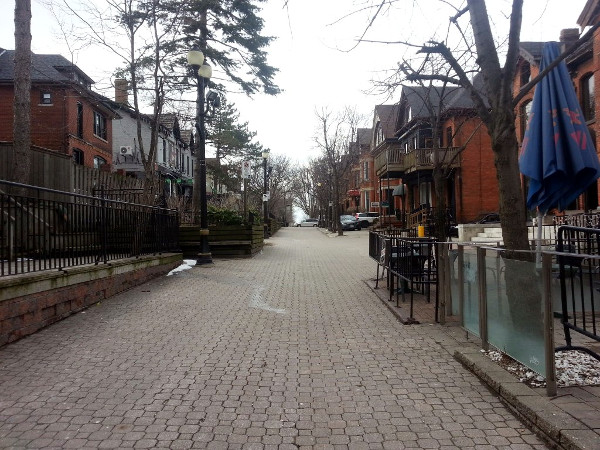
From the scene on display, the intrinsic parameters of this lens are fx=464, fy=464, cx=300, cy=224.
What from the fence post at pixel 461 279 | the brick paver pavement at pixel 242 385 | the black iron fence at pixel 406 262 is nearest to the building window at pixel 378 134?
the black iron fence at pixel 406 262

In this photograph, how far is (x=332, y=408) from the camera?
3.80m

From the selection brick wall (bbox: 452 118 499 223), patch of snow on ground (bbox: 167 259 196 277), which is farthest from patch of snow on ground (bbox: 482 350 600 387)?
brick wall (bbox: 452 118 499 223)

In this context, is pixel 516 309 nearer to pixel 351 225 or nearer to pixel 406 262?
pixel 406 262

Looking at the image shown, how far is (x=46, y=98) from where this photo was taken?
88.6ft

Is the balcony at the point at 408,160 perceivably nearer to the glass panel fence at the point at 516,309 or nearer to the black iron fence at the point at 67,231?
the black iron fence at the point at 67,231

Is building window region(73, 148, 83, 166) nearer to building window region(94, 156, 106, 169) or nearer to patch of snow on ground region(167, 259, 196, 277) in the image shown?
building window region(94, 156, 106, 169)

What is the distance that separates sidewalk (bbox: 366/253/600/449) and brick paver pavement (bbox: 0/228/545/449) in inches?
4.3

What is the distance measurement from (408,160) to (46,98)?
71.1ft

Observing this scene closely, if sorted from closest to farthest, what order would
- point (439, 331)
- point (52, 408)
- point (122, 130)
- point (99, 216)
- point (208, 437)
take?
1. point (208, 437)
2. point (52, 408)
3. point (439, 331)
4. point (99, 216)
5. point (122, 130)

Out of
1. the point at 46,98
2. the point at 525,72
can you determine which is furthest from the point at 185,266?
the point at 46,98

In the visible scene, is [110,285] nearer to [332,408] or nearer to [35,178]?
[332,408]

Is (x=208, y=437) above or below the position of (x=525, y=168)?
below

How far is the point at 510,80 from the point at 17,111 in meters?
10.0

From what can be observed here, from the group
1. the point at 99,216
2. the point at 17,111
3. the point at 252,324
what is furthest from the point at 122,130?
the point at 252,324
